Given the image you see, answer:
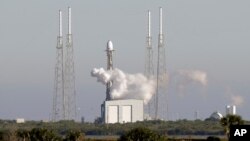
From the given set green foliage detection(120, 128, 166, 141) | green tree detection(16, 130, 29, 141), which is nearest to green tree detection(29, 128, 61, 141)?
green tree detection(16, 130, 29, 141)

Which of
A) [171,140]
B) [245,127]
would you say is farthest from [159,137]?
[245,127]

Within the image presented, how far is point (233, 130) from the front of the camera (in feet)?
129

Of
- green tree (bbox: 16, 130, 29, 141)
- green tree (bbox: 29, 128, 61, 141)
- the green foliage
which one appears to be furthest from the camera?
green tree (bbox: 29, 128, 61, 141)

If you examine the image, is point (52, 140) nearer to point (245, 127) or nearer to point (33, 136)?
point (33, 136)

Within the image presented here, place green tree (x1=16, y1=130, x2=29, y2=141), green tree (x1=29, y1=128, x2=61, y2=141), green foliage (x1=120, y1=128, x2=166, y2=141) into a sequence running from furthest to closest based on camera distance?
green tree (x1=29, y1=128, x2=61, y2=141) < green tree (x1=16, y1=130, x2=29, y2=141) < green foliage (x1=120, y1=128, x2=166, y2=141)

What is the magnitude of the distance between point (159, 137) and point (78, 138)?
30.4 ft

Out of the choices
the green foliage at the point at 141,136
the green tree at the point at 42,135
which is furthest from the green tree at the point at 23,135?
the green foliage at the point at 141,136

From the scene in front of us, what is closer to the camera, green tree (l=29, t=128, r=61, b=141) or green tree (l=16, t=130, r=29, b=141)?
green tree (l=16, t=130, r=29, b=141)

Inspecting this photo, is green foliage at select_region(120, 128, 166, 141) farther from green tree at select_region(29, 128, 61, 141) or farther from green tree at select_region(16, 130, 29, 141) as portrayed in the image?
green tree at select_region(16, 130, 29, 141)

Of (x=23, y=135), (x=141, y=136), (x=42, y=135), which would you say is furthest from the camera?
(x=42, y=135)

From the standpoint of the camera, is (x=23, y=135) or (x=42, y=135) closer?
(x=23, y=135)

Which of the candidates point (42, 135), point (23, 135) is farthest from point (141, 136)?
point (23, 135)

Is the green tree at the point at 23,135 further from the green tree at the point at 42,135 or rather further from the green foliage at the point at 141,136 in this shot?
the green foliage at the point at 141,136

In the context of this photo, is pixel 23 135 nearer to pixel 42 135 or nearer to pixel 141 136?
pixel 42 135
